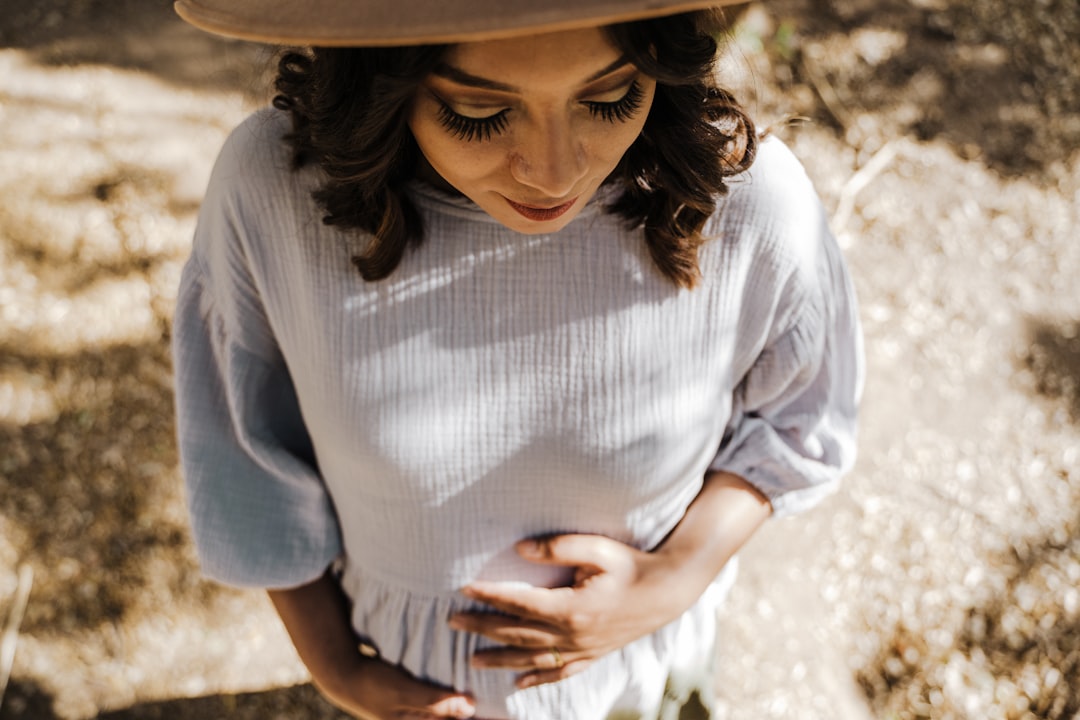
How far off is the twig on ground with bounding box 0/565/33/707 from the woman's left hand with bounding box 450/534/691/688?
1.94 m

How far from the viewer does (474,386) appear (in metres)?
1.28

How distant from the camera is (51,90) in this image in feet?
11.8

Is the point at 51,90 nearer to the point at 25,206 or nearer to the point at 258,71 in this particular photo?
the point at 25,206

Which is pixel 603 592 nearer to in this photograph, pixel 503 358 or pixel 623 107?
pixel 503 358

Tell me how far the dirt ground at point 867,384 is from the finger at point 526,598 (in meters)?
1.37

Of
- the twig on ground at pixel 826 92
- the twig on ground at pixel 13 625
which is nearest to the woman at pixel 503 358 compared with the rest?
the twig on ground at pixel 13 625

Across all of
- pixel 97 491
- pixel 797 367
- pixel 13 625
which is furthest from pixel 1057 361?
pixel 13 625

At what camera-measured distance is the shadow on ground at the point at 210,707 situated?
2613mm

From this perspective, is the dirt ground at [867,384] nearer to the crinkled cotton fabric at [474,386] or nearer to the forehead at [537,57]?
the crinkled cotton fabric at [474,386]

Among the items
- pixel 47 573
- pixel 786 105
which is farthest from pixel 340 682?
pixel 786 105

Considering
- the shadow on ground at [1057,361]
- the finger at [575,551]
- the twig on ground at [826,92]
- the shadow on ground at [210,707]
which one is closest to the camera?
the finger at [575,551]

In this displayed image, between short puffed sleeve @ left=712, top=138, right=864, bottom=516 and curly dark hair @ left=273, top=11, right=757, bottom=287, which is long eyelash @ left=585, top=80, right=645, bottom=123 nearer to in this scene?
curly dark hair @ left=273, top=11, right=757, bottom=287

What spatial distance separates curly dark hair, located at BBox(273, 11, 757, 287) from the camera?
36.9 inches

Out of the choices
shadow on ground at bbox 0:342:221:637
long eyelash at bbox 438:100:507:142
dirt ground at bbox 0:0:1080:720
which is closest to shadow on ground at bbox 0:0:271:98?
dirt ground at bbox 0:0:1080:720
